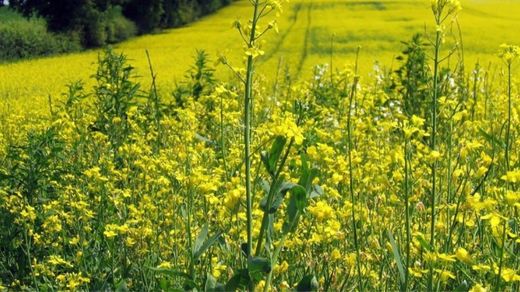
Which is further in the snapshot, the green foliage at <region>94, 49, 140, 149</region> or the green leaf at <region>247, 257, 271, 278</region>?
the green foliage at <region>94, 49, 140, 149</region>

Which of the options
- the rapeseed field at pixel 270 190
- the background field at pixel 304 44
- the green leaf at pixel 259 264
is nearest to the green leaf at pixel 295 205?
the rapeseed field at pixel 270 190

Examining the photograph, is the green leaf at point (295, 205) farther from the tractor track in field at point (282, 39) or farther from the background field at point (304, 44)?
the tractor track in field at point (282, 39)

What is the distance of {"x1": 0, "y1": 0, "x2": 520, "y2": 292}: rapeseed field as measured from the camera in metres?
1.98

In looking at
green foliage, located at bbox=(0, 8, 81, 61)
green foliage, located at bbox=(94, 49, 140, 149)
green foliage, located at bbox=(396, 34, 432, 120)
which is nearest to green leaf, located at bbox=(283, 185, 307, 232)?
green foliage, located at bbox=(94, 49, 140, 149)

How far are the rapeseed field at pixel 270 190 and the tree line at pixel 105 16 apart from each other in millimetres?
22898

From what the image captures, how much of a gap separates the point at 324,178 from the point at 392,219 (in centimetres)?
101

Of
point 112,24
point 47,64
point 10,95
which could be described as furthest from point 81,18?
point 10,95

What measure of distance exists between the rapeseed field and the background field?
5.68m

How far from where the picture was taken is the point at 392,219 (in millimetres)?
2971

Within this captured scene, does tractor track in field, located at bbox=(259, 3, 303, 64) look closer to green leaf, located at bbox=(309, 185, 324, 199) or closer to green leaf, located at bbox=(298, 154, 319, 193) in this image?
green leaf, located at bbox=(309, 185, 324, 199)

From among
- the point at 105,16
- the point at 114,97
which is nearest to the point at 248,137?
the point at 114,97

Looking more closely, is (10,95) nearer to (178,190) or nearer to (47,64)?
(47,64)

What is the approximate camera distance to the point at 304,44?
23.7m

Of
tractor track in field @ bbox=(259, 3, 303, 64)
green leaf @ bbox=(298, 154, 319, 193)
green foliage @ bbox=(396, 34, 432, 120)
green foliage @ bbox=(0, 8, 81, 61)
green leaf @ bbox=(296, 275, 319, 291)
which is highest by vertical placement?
green leaf @ bbox=(298, 154, 319, 193)
